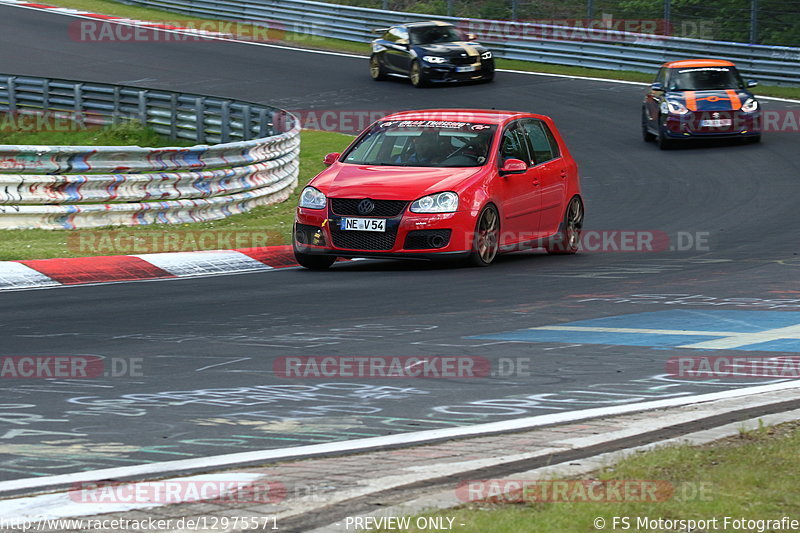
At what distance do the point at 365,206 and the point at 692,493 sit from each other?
859cm

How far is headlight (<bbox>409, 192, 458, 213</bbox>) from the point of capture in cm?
1310

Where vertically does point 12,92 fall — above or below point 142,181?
below

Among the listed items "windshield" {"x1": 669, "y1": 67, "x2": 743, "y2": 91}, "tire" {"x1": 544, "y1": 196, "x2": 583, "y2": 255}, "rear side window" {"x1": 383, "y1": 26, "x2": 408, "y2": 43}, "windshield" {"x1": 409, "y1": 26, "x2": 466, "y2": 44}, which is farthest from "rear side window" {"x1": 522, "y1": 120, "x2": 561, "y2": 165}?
"rear side window" {"x1": 383, "y1": 26, "x2": 408, "y2": 43}

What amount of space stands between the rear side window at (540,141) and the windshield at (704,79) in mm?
10739

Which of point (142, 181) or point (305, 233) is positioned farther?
point (142, 181)

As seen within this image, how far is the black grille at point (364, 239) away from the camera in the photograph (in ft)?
43.1

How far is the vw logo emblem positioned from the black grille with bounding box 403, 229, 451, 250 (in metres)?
0.47

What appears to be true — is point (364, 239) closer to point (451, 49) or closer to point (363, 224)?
point (363, 224)

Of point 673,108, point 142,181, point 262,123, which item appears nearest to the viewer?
point 142,181

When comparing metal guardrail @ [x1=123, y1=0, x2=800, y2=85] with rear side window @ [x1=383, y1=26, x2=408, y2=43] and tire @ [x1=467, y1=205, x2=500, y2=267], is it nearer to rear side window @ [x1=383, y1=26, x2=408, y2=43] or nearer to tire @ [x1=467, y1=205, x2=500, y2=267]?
rear side window @ [x1=383, y1=26, x2=408, y2=43]

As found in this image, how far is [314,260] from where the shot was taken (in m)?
13.7

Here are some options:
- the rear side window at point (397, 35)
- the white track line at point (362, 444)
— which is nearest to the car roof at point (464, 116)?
the white track line at point (362, 444)

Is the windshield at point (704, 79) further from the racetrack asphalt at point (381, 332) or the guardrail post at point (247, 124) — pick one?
the guardrail post at point (247, 124)

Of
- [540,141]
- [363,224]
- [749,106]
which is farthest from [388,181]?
[749,106]
